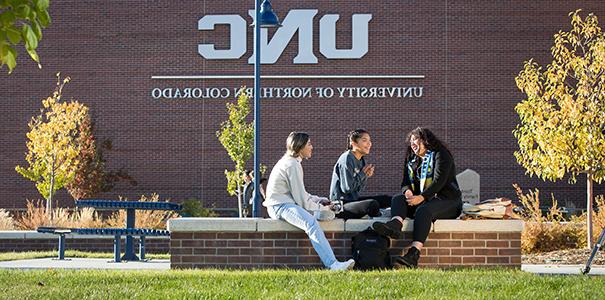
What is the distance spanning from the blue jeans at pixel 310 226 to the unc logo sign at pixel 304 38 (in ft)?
57.2

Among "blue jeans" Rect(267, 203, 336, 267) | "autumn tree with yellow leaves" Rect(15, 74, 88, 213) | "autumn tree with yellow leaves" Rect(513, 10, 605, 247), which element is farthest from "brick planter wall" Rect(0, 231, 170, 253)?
"blue jeans" Rect(267, 203, 336, 267)

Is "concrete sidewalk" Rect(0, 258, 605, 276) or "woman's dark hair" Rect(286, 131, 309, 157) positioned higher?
"woman's dark hair" Rect(286, 131, 309, 157)

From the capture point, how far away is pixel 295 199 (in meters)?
11.6

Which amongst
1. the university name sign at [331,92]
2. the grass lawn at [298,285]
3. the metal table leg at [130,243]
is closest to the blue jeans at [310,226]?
the grass lawn at [298,285]

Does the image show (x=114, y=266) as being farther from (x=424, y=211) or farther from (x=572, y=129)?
(x=572, y=129)

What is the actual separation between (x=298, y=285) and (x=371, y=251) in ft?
6.38

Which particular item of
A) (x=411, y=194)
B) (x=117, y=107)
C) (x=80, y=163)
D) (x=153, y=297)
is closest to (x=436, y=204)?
(x=411, y=194)

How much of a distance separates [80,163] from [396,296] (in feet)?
64.2

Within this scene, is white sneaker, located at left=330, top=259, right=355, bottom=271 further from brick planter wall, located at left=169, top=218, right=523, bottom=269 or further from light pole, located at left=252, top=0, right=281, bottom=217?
light pole, located at left=252, top=0, right=281, bottom=217

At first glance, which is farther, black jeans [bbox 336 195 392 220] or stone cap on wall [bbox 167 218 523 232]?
black jeans [bbox 336 195 392 220]

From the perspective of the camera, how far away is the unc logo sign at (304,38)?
2886 centimetres

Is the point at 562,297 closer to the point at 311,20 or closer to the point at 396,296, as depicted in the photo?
the point at 396,296

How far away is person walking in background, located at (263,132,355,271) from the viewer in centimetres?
1135

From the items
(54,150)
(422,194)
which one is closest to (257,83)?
(422,194)
